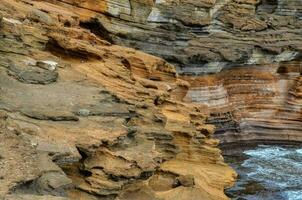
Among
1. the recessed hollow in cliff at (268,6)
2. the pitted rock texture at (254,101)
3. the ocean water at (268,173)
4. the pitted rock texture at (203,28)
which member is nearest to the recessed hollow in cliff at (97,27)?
the pitted rock texture at (203,28)

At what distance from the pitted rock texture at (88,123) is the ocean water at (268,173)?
2223 mm

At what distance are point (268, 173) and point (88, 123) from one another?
11511 mm

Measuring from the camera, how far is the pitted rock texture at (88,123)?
8344 mm

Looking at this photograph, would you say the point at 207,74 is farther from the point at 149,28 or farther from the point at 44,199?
the point at 44,199

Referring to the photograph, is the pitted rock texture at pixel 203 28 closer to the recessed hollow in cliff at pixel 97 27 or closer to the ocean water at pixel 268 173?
the recessed hollow in cliff at pixel 97 27

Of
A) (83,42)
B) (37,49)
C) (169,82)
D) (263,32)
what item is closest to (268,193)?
(169,82)

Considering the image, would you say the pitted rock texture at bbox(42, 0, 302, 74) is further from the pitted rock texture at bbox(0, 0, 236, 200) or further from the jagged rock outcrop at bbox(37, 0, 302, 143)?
the pitted rock texture at bbox(0, 0, 236, 200)

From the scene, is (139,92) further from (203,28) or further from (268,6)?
(268,6)

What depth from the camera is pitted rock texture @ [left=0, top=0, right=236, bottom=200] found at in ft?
27.4

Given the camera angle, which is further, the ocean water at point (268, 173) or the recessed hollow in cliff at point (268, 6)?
the recessed hollow in cliff at point (268, 6)

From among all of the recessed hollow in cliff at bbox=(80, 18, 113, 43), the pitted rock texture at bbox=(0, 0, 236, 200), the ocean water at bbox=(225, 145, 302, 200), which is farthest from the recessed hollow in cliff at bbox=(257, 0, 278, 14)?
the pitted rock texture at bbox=(0, 0, 236, 200)

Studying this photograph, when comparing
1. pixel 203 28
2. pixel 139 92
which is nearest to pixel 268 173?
pixel 203 28

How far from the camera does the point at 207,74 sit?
25469 millimetres

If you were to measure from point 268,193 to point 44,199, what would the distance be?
12302 millimetres
